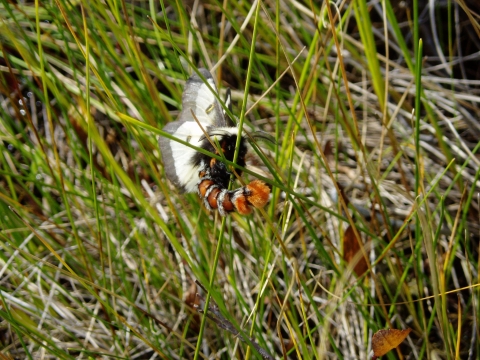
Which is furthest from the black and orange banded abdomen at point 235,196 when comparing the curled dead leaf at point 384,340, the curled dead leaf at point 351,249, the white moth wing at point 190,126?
the curled dead leaf at point 351,249

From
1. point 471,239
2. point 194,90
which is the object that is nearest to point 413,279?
point 471,239

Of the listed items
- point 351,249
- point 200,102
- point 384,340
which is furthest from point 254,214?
point 384,340

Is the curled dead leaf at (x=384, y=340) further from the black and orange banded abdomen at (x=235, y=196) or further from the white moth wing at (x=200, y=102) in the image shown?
the white moth wing at (x=200, y=102)

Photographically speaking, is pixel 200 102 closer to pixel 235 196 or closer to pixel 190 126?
pixel 190 126

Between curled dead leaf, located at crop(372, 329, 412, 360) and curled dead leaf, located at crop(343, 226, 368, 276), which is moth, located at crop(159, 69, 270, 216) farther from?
curled dead leaf, located at crop(343, 226, 368, 276)

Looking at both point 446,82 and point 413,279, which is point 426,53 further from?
point 413,279

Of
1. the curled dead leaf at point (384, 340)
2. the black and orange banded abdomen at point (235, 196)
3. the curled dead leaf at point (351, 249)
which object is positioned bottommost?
the curled dead leaf at point (351, 249)

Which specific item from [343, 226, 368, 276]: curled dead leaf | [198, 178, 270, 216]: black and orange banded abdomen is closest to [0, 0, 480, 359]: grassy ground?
[343, 226, 368, 276]: curled dead leaf
